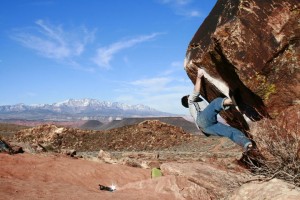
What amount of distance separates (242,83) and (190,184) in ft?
8.31

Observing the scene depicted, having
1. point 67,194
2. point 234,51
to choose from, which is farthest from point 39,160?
point 234,51

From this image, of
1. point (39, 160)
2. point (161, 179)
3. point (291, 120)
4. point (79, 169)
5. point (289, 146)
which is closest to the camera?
point (289, 146)

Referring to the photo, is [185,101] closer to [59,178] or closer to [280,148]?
[280,148]

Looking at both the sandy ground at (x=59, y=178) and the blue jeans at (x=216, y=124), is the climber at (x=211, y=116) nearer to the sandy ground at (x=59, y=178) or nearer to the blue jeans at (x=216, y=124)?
the blue jeans at (x=216, y=124)

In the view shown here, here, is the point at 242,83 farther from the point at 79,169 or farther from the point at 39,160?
the point at 39,160

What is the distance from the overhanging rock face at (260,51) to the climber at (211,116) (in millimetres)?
329

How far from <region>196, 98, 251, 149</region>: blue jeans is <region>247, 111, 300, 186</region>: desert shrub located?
33 centimetres

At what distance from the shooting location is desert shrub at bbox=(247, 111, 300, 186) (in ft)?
17.3

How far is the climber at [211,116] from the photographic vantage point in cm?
654

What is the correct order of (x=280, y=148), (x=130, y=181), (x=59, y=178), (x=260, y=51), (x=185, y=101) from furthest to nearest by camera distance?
1. (x=130, y=181)
2. (x=59, y=178)
3. (x=185, y=101)
4. (x=260, y=51)
5. (x=280, y=148)

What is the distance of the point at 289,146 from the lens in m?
5.53

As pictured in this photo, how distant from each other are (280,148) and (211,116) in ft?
4.71

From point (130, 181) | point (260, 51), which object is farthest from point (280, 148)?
point (130, 181)

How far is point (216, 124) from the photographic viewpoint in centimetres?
670
